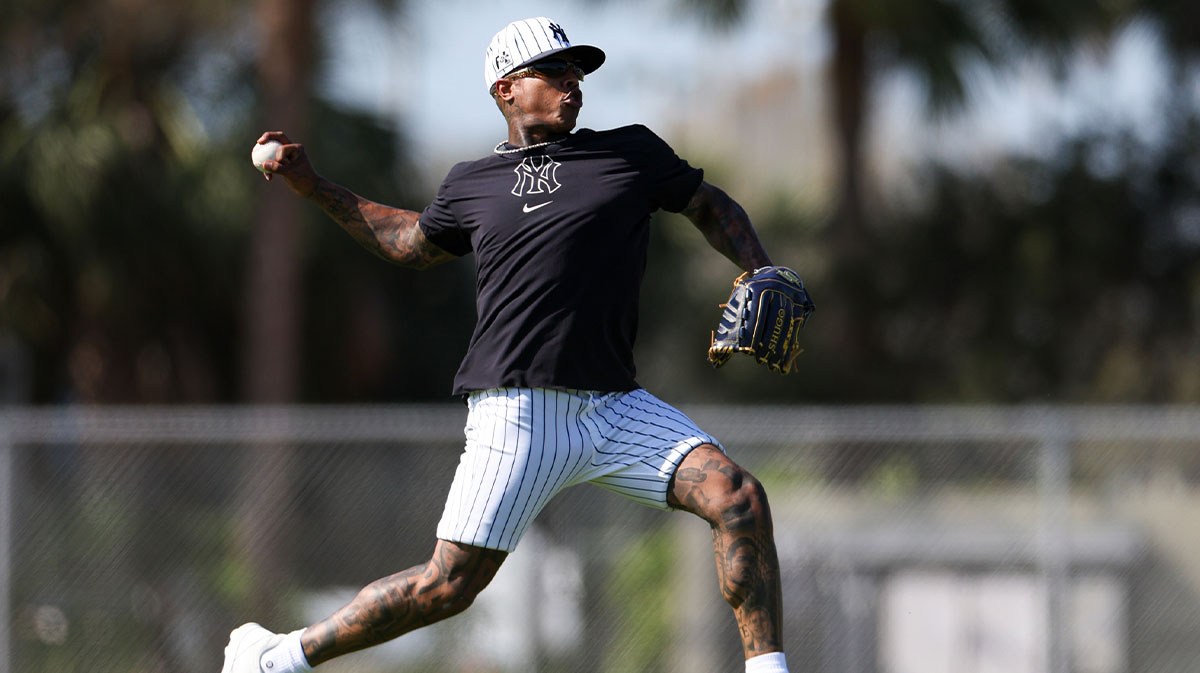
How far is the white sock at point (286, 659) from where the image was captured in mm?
4246

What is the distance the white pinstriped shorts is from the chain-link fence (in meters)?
4.57

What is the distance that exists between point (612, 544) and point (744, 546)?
196 inches

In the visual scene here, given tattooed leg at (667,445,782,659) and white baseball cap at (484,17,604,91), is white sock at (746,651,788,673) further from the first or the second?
white baseball cap at (484,17,604,91)

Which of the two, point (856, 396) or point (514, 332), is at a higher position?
point (514, 332)

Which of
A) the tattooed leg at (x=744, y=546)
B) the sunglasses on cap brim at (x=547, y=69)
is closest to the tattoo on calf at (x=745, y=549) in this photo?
the tattooed leg at (x=744, y=546)

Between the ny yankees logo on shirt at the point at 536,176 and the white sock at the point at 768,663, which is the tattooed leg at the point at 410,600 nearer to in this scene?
the white sock at the point at 768,663

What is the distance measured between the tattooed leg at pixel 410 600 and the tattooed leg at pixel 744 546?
1.97 feet

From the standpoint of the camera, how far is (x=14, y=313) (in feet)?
46.6

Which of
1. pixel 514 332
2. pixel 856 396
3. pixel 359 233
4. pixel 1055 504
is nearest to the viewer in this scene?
pixel 514 332

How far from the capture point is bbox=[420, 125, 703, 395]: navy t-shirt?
404cm

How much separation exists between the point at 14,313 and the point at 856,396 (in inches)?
317

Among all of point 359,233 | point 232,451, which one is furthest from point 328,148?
point 359,233

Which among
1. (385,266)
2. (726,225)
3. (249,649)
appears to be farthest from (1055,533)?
(385,266)

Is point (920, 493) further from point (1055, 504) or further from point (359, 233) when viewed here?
point (359, 233)
